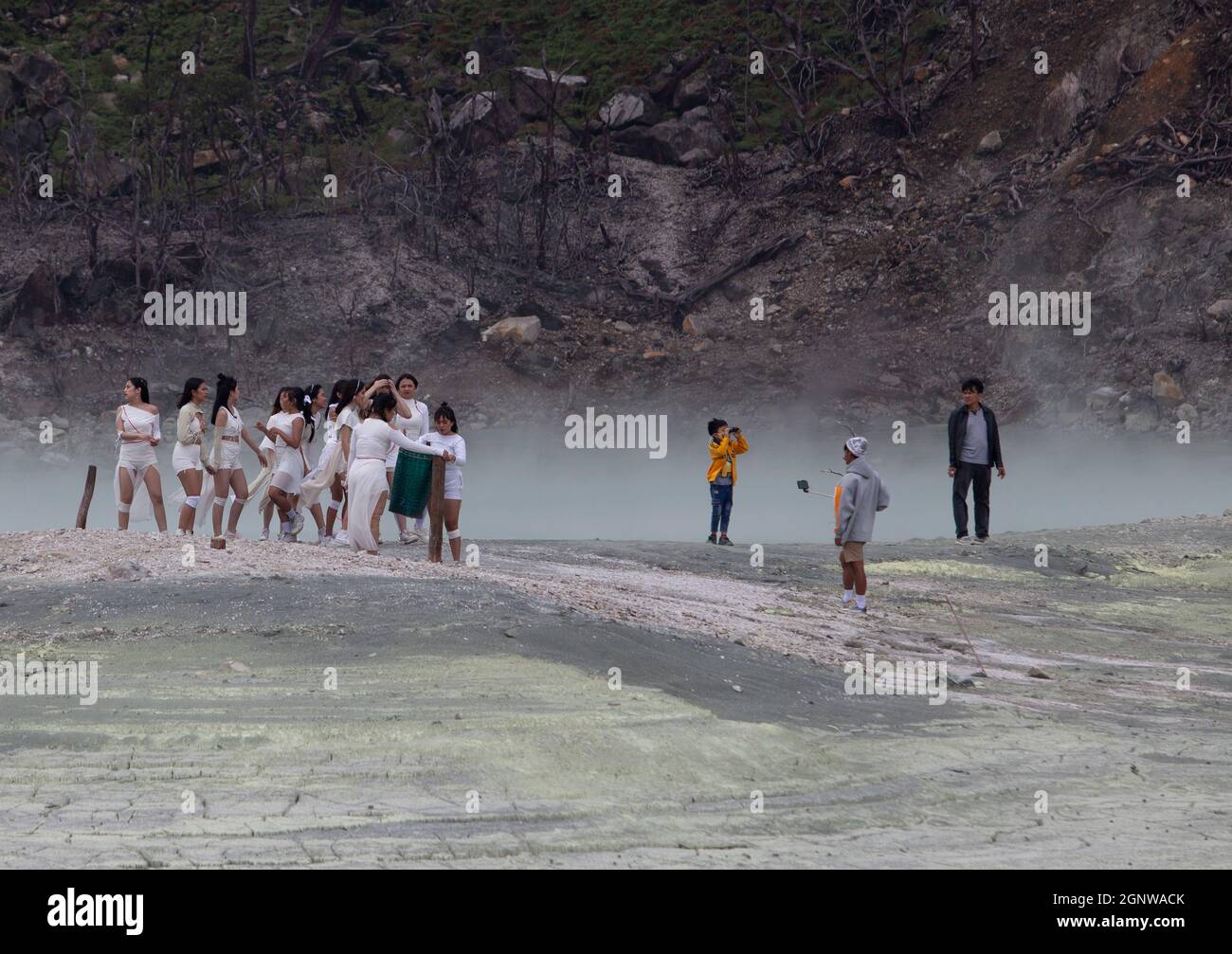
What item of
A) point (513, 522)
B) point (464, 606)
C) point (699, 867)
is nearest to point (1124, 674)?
point (464, 606)

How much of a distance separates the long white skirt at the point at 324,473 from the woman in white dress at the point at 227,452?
0.49m

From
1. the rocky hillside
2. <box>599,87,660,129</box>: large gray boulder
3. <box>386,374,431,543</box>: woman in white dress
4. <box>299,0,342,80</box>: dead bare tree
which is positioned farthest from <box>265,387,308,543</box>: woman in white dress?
<box>299,0,342,80</box>: dead bare tree

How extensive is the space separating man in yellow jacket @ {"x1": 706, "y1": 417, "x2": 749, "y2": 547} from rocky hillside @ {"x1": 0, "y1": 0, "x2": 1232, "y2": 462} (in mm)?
14933

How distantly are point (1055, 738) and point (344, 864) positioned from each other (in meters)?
4.61

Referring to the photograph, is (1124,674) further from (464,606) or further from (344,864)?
(344,864)

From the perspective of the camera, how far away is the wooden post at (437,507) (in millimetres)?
12367

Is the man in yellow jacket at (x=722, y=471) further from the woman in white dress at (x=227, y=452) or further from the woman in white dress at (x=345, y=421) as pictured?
the woman in white dress at (x=227, y=452)

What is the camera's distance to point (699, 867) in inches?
246

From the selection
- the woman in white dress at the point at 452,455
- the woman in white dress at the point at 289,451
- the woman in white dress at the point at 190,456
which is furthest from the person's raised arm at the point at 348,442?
the woman in white dress at the point at 190,456

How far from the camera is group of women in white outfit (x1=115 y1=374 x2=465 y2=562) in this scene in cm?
1257

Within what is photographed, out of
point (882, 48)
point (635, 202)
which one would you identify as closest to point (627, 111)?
point (635, 202)

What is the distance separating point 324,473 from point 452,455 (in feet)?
4.78

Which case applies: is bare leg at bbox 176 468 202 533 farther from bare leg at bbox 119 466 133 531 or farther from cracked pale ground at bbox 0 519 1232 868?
cracked pale ground at bbox 0 519 1232 868

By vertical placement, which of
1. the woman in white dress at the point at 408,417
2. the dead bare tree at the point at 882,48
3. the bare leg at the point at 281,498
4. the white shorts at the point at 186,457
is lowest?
the bare leg at the point at 281,498
